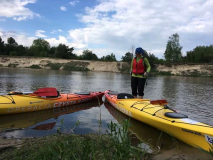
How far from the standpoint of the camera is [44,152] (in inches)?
113

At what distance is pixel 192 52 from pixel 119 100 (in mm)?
A: 54224

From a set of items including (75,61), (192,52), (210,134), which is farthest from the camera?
(192,52)

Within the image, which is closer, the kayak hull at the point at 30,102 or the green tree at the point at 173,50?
the kayak hull at the point at 30,102

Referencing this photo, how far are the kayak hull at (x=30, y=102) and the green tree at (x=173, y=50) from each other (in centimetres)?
4944

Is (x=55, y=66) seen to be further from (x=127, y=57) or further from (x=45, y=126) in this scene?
(x=45, y=126)

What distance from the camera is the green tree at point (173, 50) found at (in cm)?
5303

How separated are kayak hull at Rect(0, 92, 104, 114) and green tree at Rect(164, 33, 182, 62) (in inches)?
1947

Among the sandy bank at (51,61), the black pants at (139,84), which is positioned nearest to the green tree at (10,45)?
the sandy bank at (51,61)

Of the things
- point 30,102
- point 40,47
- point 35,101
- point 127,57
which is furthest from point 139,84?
point 40,47

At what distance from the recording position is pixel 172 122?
15.0 ft

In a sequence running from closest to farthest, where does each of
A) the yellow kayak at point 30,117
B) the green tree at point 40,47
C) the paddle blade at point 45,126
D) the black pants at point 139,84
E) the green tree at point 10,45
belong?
the paddle blade at point 45,126
the yellow kayak at point 30,117
the black pants at point 139,84
the green tree at point 10,45
the green tree at point 40,47

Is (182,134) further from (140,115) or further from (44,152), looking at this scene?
(44,152)

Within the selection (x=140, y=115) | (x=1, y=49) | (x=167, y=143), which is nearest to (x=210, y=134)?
(x=167, y=143)

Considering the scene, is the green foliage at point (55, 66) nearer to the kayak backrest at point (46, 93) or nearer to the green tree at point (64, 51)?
the green tree at point (64, 51)
